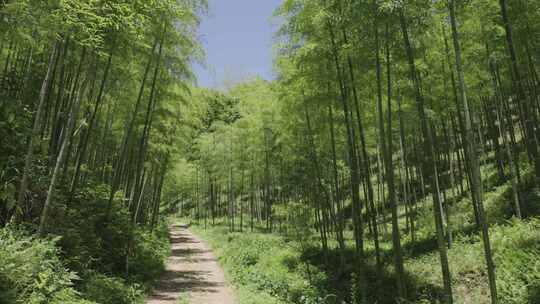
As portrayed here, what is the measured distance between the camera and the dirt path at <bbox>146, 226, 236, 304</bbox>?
7.73 meters

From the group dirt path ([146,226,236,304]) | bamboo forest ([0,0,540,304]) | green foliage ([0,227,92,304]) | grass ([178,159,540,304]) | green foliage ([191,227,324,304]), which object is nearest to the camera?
green foliage ([0,227,92,304])

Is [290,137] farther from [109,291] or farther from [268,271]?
[109,291]

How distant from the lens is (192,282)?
948 cm

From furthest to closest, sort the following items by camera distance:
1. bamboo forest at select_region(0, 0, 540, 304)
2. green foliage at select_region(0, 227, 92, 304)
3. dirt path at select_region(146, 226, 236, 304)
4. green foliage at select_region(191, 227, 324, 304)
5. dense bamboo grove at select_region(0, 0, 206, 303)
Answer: green foliage at select_region(191, 227, 324, 304), dirt path at select_region(146, 226, 236, 304), bamboo forest at select_region(0, 0, 540, 304), dense bamboo grove at select_region(0, 0, 206, 303), green foliage at select_region(0, 227, 92, 304)

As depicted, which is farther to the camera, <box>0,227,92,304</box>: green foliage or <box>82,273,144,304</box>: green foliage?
<box>82,273,144,304</box>: green foliage

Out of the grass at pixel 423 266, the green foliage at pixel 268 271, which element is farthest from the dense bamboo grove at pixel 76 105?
the grass at pixel 423 266

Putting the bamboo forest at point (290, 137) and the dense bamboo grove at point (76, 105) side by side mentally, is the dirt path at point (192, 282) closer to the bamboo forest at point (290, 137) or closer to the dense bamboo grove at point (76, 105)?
the bamboo forest at point (290, 137)

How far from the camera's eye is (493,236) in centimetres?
830

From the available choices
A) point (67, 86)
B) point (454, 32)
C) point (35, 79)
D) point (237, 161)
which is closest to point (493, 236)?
point (454, 32)

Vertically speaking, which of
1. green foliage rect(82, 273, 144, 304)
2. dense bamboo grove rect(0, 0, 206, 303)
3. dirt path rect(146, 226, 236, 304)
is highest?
dense bamboo grove rect(0, 0, 206, 303)

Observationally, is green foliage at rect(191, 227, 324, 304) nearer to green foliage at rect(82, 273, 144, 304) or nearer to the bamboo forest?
the bamboo forest

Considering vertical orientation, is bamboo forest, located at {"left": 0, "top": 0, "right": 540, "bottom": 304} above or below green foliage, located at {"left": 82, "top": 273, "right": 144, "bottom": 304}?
above

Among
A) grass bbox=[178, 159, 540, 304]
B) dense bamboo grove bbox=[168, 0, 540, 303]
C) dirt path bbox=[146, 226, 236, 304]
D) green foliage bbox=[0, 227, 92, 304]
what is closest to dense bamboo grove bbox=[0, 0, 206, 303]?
green foliage bbox=[0, 227, 92, 304]

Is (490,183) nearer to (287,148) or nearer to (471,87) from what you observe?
(471,87)
